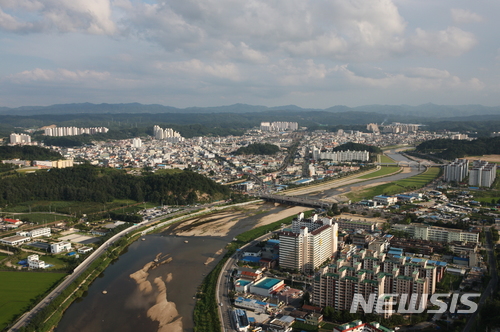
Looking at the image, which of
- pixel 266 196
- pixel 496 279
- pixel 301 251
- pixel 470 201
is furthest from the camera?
pixel 266 196

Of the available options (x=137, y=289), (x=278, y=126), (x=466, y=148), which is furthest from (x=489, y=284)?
(x=278, y=126)

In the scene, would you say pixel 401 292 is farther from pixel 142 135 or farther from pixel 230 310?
pixel 142 135

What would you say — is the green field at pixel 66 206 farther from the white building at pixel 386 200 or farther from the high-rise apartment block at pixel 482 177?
the high-rise apartment block at pixel 482 177

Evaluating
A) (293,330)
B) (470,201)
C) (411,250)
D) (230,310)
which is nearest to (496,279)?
(411,250)

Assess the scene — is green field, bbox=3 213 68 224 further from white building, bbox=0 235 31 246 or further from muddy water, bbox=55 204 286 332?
muddy water, bbox=55 204 286 332

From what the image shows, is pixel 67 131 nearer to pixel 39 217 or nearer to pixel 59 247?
pixel 39 217

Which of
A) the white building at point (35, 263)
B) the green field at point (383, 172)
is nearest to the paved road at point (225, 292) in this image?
the white building at point (35, 263)
